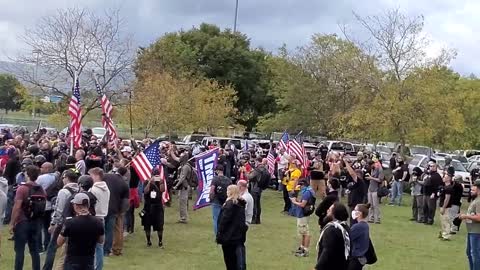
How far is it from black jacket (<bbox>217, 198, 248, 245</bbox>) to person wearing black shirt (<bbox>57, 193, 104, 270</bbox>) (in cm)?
291

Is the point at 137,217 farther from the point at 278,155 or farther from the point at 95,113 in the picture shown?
the point at 95,113

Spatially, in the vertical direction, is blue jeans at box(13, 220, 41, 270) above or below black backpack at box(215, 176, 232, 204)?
below

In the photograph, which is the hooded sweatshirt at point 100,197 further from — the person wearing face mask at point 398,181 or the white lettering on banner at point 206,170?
the person wearing face mask at point 398,181

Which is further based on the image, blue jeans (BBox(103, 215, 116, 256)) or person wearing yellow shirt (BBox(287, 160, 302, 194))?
person wearing yellow shirt (BBox(287, 160, 302, 194))

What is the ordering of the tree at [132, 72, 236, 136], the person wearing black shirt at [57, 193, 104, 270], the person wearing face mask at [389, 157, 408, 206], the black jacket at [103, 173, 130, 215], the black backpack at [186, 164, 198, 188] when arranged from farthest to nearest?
the tree at [132, 72, 236, 136], the person wearing face mask at [389, 157, 408, 206], the black backpack at [186, 164, 198, 188], the black jacket at [103, 173, 130, 215], the person wearing black shirt at [57, 193, 104, 270]

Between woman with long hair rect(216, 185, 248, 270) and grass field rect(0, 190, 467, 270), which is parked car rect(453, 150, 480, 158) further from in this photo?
woman with long hair rect(216, 185, 248, 270)

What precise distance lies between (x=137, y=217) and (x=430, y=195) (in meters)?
8.78

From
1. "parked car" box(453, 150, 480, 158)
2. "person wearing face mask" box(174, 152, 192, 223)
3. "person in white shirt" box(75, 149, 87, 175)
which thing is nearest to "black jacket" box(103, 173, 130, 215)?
"person in white shirt" box(75, 149, 87, 175)

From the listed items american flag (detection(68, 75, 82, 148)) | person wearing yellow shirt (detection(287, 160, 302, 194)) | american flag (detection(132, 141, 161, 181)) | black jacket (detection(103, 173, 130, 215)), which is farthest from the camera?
person wearing yellow shirt (detection(287, 160, 302, 194))

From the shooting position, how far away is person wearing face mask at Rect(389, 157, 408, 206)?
26.2 m

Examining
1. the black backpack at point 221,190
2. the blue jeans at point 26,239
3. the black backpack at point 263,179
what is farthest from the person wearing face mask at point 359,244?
the black backpack at point 263,179

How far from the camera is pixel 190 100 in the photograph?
43.8 metres

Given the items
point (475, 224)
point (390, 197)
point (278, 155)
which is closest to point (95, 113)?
point (278, 155)

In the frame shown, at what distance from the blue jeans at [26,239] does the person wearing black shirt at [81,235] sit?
2.70 metres
